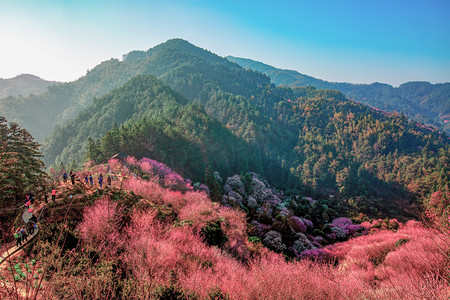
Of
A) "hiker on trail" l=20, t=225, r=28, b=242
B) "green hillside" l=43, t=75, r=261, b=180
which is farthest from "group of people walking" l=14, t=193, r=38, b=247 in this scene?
"green hillside" l=43, t=75, r=261, b=180

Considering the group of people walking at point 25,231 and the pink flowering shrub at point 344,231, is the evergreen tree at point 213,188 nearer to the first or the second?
the pink flowering shrub at point 344,231

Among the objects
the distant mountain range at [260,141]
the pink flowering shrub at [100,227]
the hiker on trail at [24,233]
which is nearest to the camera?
the hiker on trail at [24,233]

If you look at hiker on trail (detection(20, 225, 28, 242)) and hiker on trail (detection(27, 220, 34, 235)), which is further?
hiker on trail (detection(27, 220, 34, 235))

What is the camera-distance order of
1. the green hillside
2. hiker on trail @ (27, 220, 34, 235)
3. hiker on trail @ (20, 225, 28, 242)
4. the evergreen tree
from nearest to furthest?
hiker on trail @ (20, 225, 28, 242) < hiker on trail @ (27, 220, 34, 235) < the evergreen tree < the green hillside

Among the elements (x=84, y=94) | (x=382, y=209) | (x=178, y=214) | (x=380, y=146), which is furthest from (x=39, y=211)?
(x=84, y=94)

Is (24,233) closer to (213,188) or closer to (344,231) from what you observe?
(213,188)

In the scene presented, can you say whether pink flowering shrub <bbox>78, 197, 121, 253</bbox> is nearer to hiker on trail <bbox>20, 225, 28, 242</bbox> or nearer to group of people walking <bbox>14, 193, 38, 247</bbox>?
group of people walking <bbox>14, 193, 38, 247</bbox>

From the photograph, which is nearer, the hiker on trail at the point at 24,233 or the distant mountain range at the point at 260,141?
the hiker on trail at the point at 24,233

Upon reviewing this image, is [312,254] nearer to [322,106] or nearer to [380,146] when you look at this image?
[380,146]

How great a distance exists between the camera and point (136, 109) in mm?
98375

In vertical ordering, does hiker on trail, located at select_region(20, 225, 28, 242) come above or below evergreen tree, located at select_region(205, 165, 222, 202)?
above

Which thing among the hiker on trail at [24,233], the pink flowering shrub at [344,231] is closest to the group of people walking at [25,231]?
the hiker on trail at [24,233]

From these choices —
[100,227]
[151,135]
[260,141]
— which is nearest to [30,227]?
[100,227]

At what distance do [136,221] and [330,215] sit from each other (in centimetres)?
→ 4795
